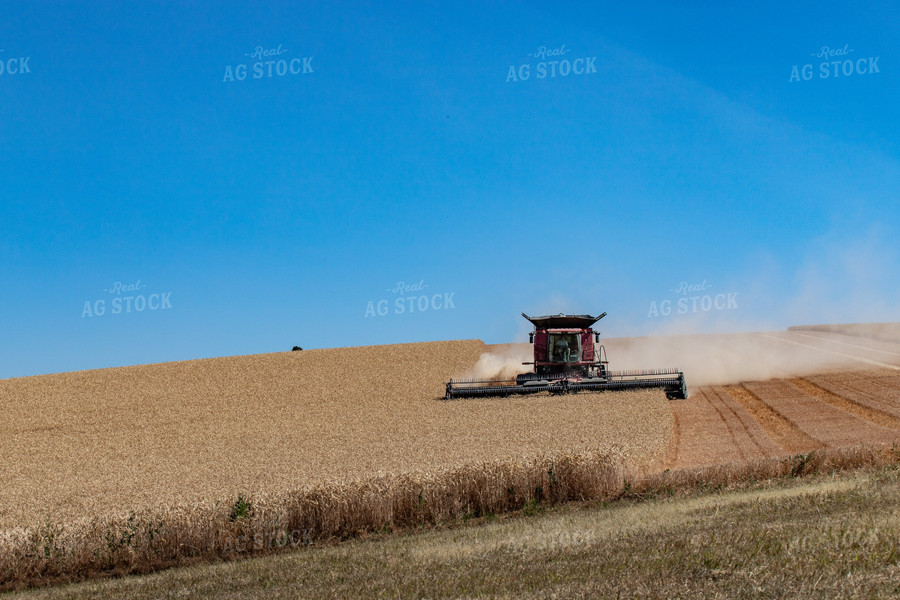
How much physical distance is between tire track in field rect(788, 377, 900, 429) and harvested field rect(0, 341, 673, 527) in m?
6.37

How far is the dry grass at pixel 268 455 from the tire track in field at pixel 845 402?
650cm

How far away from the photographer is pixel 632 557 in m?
8.08

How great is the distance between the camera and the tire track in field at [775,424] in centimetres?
2150

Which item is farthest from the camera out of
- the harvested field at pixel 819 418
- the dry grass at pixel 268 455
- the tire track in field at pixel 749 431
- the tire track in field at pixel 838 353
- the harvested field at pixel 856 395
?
the tire track in field at pixel 838 353

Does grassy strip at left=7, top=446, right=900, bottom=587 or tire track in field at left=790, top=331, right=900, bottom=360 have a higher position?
tire track in field at left=790, top=331, right=900, bottom=360

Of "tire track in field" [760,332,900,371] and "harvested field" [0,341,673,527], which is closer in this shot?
"harvested field" [0,341,673,527]

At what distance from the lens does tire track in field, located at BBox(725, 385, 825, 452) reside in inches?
846

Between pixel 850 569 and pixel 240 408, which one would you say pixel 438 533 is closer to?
pixel 850 569

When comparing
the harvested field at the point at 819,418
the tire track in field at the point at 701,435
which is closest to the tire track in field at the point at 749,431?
the tire track in field at the point at 701,435

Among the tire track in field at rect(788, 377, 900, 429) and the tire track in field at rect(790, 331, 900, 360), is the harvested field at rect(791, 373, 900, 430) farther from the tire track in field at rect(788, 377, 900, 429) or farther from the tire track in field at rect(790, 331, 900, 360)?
the tire track in field at rect(790, 331, 900, 360)

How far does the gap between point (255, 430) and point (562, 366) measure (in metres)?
13.5

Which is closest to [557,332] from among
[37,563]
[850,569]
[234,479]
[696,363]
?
[696,363]

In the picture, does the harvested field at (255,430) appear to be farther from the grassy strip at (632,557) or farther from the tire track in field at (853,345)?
the tire track in field at (853,345)

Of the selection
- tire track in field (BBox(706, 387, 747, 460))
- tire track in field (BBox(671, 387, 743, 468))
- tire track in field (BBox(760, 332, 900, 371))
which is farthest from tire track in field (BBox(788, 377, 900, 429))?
tire track in field (BBox(760, 332, 900, 371))
